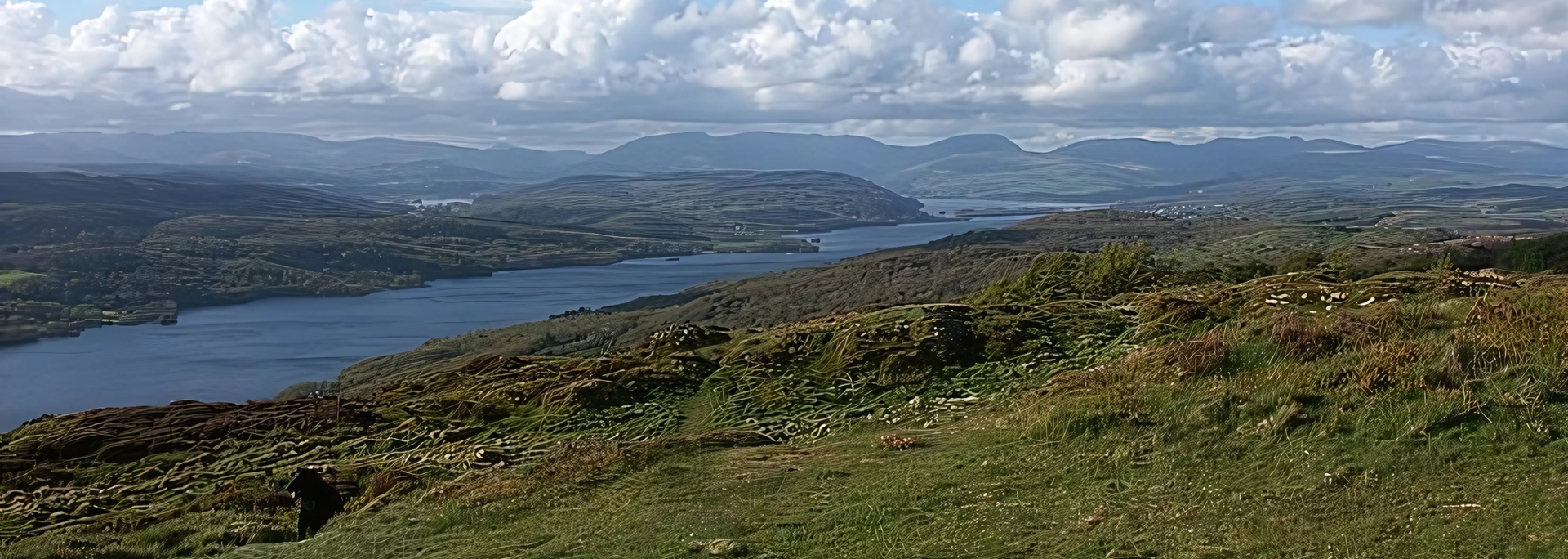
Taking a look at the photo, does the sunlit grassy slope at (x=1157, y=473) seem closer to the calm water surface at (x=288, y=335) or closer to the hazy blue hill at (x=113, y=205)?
the calm water surface at (x=288, y=335)

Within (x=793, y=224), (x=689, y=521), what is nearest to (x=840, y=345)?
(x=689, y=521)

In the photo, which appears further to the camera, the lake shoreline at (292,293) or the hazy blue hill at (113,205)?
the hazy blue hill at (113,205)

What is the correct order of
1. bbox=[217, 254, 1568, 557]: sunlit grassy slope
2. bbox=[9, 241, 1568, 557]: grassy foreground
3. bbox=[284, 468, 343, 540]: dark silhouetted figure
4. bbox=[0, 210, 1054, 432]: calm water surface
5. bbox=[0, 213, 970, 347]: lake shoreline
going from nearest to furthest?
bbox=[217, 254, 1568, 557]: sunlit grassy slope, bbox=[9, 241, 1568, 557]: grassy foreground, bbox=[284, 468, 343, 540]: dark silhouetted figure, bbox=[0, 210, 1054, 432]: calm water surface, bbox=[0, 213, 970, 347]: lake shoreline

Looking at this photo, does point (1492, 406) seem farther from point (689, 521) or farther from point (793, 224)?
point (793, 224)

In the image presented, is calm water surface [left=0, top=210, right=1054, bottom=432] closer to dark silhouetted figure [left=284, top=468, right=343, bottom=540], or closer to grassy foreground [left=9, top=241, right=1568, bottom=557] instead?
grassy foreground [left=9, top=241, right=1568, bottom=557]

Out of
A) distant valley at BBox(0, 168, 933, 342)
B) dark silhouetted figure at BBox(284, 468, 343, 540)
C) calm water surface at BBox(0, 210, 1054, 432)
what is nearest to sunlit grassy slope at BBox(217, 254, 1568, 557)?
dark silhouetted figure at BBox(284, 468, 343, 540)

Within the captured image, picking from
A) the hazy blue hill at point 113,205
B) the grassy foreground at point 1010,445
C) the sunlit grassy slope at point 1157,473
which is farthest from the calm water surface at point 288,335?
the hazy blue hill at point 113,205
